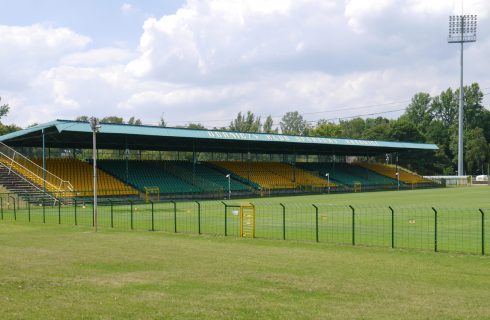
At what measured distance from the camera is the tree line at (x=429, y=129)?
403 ft

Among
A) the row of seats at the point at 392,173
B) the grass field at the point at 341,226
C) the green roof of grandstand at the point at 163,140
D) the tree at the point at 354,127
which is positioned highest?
the tree at the point at 354,127

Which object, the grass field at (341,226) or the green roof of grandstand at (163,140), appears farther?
the green roof of grandstand at (163,140)

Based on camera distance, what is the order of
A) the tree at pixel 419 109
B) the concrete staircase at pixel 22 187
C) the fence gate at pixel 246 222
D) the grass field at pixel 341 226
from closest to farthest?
the grass field at pixel 341 226
the fence gate at pixel 246 222
the concrete staircase at pixel 22 187
the tree at pixel 419 109

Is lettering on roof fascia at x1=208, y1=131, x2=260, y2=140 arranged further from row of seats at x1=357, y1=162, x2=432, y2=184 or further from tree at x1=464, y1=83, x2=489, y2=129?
tree at x1=464, y1=83, x2=489, y2=129

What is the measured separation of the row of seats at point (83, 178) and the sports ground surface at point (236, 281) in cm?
3294

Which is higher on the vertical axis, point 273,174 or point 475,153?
point 475,153

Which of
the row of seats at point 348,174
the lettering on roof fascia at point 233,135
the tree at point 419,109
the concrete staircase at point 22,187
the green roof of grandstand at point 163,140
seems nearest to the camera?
the concrete staircase at point 22,187

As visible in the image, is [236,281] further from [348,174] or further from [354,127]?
[354,127]

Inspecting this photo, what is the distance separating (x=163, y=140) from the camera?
62500 millimetres

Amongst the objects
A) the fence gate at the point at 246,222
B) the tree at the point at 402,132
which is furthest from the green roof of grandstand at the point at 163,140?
the tree at the point at 402,132

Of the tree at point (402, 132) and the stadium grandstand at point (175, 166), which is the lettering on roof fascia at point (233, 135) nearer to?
the stadium grandstand at point (175, 166)

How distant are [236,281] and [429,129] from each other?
431 ft

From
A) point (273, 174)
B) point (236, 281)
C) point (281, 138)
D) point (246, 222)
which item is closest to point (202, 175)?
point (281, 138)

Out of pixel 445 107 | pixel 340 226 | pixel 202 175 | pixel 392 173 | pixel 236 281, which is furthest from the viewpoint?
pixel 445 107
